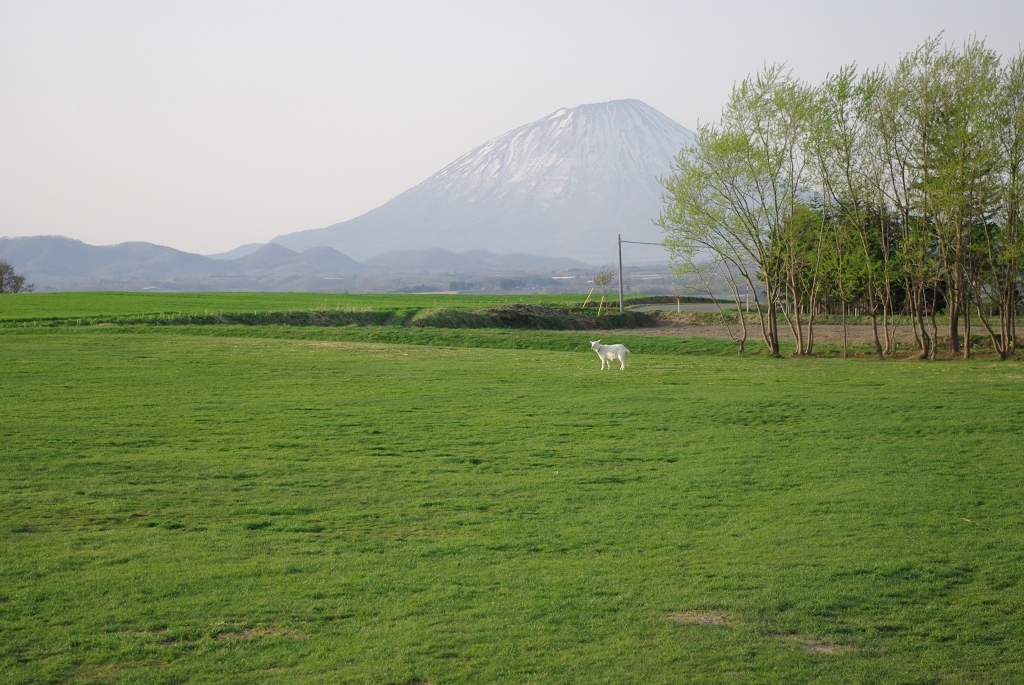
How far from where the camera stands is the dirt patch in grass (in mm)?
7504

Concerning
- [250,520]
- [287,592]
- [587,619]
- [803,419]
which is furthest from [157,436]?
[803,419]

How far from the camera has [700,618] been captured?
25.0 ft

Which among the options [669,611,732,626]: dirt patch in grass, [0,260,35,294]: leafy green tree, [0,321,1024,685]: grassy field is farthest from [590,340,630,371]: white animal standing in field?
[0,260,35,294]: leafy green tree

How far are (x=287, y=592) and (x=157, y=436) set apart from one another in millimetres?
9048

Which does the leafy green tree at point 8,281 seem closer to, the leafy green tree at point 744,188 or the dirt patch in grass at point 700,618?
the leafy green tree at point 744,188

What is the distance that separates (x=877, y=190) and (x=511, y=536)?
93.7 feet

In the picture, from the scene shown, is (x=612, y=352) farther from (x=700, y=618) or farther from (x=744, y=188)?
(x=700, y=618)

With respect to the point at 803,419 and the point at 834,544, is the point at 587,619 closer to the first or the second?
the point at 834,544

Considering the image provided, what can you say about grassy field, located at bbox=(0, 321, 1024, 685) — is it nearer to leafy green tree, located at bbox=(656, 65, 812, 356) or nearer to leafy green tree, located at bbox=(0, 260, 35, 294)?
leafy green tree, located at bbox=(656, 65, 812, 356)

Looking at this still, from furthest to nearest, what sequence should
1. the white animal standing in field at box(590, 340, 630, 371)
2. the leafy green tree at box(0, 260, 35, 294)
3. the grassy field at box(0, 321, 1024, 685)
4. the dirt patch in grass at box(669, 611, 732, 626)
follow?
the leafy green tree at box(0, 260, 35, 294), the white animal standing in field at box(590, 340, 630, 371), the dirt patch in grass at box(669, 611, 732, 626), the grassy field at box(0, 321, 1024, 685)

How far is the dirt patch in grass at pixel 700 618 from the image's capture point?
7.50 metres

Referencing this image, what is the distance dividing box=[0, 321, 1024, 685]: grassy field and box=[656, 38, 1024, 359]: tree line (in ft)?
40.5

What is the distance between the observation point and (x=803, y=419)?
18719 mm

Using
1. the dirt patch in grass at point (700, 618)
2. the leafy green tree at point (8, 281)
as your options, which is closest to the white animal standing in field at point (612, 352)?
the dirt patch in grass at point (700, 618)
